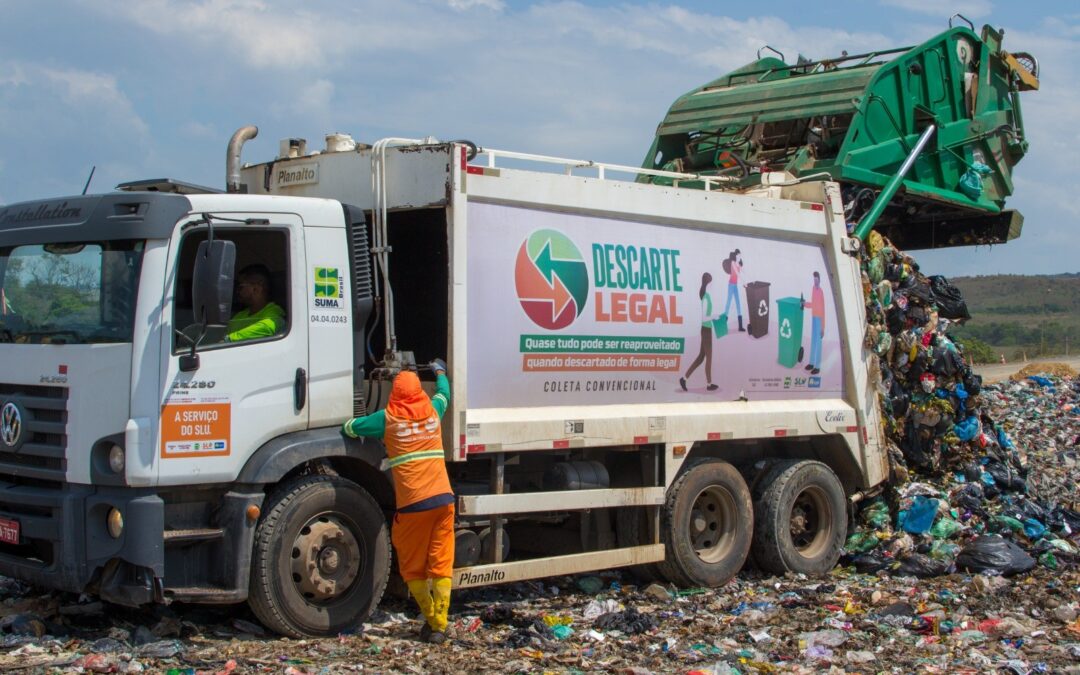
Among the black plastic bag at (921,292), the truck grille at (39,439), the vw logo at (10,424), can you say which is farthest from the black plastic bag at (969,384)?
the vw logo at (10,424)

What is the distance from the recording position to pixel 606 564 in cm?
676

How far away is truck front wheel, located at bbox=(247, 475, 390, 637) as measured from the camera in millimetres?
5488

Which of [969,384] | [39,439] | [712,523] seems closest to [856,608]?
[712,523]

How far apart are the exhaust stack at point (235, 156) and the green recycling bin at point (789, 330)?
3551mm

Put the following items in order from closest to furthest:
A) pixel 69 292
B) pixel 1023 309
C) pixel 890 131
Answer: pixel 69 292 < pixel 890 131 < pixel 1023 309

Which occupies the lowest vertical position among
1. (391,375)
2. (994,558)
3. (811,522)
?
(994,558)

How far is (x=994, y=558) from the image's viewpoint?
25.0 feet

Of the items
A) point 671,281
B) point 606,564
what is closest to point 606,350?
point 671,281

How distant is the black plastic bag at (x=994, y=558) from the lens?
24.8ft

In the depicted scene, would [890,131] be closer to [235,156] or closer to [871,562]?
[871,562]

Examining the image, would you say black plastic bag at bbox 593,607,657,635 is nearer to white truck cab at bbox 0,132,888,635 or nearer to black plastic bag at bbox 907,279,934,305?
white truck cab at bbox 0,132,888,635

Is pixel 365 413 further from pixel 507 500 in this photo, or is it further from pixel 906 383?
pixel 906 383

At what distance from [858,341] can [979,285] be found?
8542cm

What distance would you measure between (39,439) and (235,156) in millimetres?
1863
